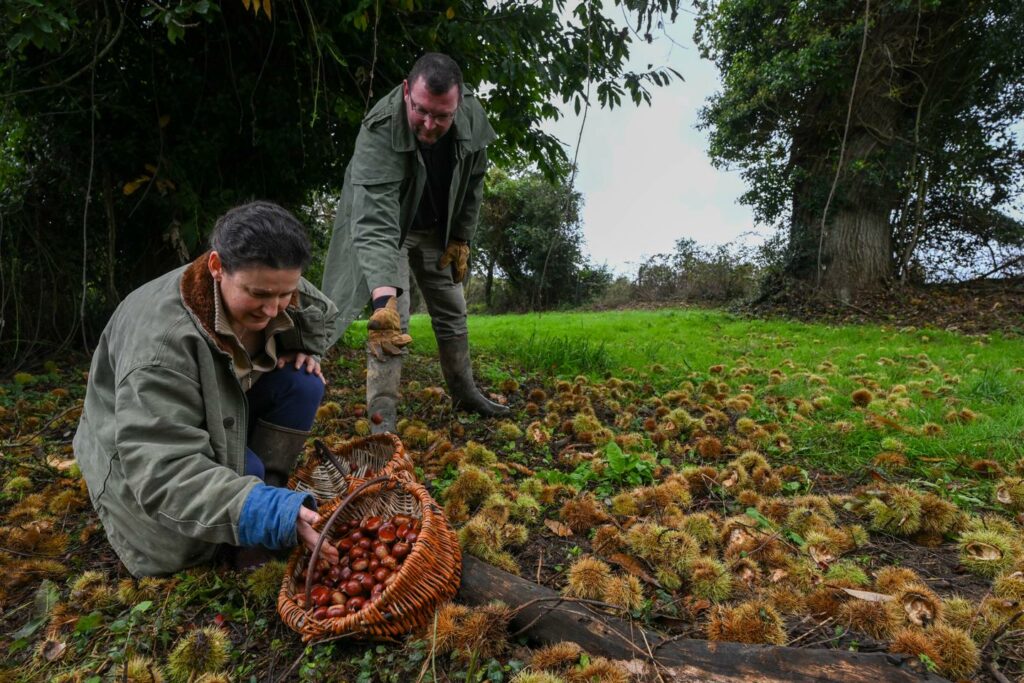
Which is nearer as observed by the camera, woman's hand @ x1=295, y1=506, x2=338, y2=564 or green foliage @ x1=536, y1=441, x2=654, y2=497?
woman's hand @ x1=295, y1=506, x2=338, y2=564

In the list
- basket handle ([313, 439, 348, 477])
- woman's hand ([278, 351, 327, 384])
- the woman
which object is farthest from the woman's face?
basket handle ([313, 439, 348, 477])

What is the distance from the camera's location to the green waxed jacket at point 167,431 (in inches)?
65.8

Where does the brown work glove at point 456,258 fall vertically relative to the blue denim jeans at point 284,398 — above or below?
above

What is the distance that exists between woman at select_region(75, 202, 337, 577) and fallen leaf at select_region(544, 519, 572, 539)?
3.28ft

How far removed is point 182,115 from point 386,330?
3394 mm

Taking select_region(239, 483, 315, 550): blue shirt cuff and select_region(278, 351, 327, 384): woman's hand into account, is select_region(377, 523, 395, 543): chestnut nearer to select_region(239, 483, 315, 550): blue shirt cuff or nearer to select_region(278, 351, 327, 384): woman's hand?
select_region(239, 483, 315, 550): blue shirt cuff

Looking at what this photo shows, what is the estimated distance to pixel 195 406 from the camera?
1810 mm

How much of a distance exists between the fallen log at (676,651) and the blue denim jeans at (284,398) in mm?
1038

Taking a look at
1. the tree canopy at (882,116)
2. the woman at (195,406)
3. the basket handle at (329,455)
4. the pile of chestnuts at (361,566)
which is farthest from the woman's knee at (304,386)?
the tree canopy at (882,116)

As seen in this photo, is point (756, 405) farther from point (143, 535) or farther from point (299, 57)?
point (299, 57)

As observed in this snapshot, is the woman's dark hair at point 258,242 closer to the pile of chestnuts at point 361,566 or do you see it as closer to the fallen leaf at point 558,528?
the pile of chestnuts at point 361,566

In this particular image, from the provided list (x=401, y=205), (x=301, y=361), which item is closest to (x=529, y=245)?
(x=401, y=205)

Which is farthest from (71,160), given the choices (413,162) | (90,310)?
(413,162)

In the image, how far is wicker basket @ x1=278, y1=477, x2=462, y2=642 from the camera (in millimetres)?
1630
